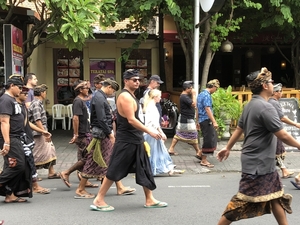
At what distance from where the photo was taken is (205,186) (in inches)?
262

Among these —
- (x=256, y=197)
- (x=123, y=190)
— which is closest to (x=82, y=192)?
(x=123, y=190)

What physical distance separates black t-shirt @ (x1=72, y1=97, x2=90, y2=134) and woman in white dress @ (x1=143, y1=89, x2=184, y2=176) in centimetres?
101

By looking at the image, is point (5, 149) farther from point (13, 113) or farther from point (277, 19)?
point (277, 19)

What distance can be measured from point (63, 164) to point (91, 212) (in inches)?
136

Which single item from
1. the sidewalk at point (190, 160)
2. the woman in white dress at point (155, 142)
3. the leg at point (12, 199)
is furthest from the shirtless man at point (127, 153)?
the sidewalk at point (190, 160)

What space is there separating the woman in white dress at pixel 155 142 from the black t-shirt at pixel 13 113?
7.00ft

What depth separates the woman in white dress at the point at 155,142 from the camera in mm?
6812

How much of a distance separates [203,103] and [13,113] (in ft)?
12.4

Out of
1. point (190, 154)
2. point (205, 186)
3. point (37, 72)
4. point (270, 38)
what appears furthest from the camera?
point (270, 38)

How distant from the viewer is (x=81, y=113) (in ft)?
21.3

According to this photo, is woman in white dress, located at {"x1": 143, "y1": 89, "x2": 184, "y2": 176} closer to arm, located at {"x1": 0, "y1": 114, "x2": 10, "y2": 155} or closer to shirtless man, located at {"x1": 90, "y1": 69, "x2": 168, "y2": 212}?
shirtless man, located at {"x1": 90, "y1": 69, "x2": 168, "y2": 212}

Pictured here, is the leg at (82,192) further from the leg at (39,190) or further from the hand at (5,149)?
the hand at (5,149)

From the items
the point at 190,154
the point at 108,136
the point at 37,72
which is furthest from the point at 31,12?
the point at 108,136

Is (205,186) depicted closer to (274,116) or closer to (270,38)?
(274,116)
